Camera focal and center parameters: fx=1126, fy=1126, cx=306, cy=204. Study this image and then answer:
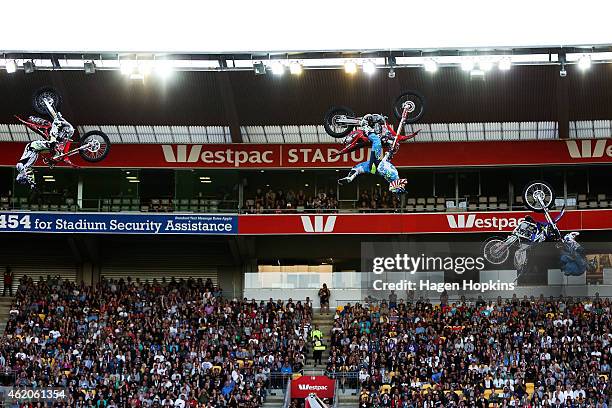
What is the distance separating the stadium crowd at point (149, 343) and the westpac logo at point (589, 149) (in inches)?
482

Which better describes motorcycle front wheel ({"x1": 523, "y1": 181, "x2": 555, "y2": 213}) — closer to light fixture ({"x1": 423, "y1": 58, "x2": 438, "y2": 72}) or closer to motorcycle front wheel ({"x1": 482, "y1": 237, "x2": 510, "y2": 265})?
motorcycle front wheel ({"x1": 482, "y1": 237, "x2": 510, "y2": 265})

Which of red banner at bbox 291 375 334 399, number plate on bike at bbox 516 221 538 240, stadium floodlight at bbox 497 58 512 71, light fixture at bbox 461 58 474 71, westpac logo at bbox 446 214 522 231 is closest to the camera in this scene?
red banner at bbox 291 375 334 399

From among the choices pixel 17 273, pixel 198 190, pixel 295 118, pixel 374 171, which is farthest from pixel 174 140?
pixel 374 171

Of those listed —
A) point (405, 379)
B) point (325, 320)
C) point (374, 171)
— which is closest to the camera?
point (374, 171)

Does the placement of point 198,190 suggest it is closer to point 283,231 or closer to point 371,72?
point 283,231

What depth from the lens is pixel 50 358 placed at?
39.6 meters

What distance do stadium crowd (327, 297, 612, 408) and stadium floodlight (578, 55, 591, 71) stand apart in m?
8.24

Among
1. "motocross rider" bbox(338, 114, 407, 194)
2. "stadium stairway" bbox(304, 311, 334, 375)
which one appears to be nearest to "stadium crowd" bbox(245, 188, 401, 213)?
"stadium stairway" bbox(304, 311, 334, 375)

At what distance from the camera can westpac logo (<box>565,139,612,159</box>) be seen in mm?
44312

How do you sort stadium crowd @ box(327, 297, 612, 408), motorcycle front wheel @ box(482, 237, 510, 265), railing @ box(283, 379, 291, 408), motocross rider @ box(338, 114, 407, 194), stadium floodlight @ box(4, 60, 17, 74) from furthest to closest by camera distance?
stadium floodlight @ box(4, 60, 17, 74)
motorcycle front wheel @ box(482, 237, 510, 265)
railing @ box(283, 379, 291, 408)
stadium crowd @ box(327, 297, 612, 408)
motocross rider @ box(338, 114, 407, 194)

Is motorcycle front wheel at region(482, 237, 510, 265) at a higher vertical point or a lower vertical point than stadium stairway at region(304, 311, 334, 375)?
higher

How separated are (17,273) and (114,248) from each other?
4.38 metres

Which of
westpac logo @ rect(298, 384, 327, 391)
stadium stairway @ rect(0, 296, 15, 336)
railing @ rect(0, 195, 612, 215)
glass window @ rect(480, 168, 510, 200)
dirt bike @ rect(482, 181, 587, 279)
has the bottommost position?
westpac logo @ rect(298, 384, 327, 391)

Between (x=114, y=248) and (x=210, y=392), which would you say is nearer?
(x=210, y=392)
